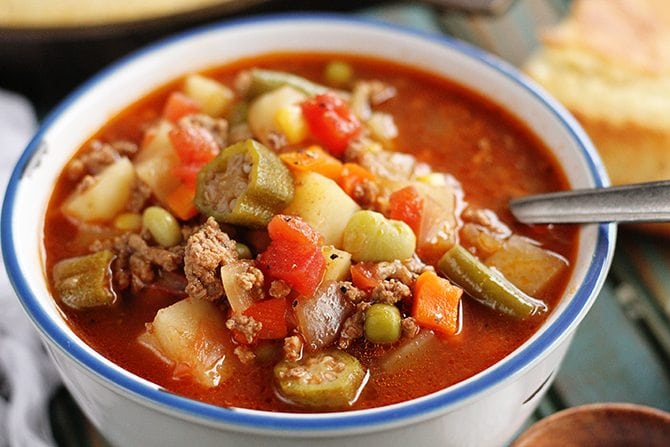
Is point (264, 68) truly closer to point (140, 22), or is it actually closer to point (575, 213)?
point (140, 22)

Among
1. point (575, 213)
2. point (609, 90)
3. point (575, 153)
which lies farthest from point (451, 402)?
point (609, 90)

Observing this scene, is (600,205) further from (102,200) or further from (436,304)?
(102,200)

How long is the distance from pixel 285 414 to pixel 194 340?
1.44ft

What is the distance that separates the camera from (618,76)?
413 cm

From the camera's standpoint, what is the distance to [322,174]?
2.94 m

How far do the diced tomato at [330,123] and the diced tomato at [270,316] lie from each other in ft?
2.46

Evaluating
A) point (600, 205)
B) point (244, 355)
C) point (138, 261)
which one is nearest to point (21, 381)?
point (138, 261)

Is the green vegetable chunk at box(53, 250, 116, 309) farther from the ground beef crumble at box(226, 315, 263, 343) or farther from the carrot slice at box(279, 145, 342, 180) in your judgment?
the carrot slice at box(279, 145, 342, 180)

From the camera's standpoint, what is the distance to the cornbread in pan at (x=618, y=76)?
391 centimetres

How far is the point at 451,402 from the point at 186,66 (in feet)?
6.61

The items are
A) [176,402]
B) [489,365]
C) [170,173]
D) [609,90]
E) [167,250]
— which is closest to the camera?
[176,402]

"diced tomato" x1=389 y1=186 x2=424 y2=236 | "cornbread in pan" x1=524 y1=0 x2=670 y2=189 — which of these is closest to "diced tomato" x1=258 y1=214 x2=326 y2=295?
"diced tomato" x1=389 y1=186 x2=424 y2=236

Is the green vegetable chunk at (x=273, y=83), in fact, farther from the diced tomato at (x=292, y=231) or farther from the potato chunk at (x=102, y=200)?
the diced tomato at (x=292, y=231)

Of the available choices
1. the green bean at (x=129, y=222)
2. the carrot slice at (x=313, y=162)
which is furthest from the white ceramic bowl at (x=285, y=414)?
the carrot slice at (x=313, y=162)
